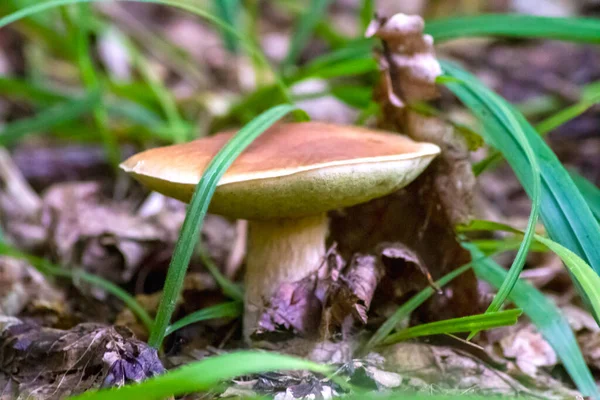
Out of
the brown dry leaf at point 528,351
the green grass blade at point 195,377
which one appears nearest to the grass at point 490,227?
the green grass blade at point 195,377

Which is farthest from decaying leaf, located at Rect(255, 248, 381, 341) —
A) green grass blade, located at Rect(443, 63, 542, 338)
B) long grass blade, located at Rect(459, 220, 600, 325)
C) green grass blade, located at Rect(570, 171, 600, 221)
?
green grass blade, located at Rect(570, 171, 600, 221)

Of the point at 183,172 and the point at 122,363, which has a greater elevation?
the point at 183,172

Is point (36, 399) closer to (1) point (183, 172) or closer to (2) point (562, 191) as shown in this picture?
(1) point (183, 172)

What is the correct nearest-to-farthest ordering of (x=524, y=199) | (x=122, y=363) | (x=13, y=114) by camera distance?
(x=122, y=363)
(x=524, y=199)
(x=13, y=114)

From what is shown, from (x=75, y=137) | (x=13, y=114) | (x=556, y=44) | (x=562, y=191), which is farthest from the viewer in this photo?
(x=556, y=44)

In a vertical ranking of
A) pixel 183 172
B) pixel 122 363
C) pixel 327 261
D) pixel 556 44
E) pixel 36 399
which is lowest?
pixel 36 399

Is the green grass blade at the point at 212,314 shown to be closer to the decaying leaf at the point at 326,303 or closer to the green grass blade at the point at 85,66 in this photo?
the decaying leaf at the point at 326,303

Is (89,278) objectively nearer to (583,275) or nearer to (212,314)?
(212,314)

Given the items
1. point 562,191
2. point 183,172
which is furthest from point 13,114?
point 562,191
